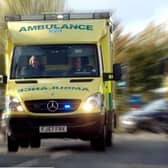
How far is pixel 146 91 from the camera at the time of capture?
3828cm

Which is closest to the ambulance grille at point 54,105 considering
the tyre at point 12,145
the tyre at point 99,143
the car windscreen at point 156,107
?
the tyre at point 99,143

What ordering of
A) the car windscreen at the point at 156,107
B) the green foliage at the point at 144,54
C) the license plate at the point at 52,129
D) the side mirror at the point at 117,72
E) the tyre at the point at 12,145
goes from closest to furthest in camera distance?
the license plate at the point at 52,129 < the side mirror at the point at 117,72 < the tyre at the point at 12,145 < the car windscreen at the point at 156,107 < the green foliage at the point at 144,54

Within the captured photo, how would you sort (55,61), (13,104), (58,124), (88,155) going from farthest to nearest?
→ (55,61)
(88,155)
(13,104)
(58,124)

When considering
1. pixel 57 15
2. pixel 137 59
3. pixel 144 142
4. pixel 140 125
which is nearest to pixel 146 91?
pixel 137 59

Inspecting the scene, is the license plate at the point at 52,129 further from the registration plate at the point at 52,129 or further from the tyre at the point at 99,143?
the tyre at the point at 99,143

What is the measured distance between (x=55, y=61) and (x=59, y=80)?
2.02 feet

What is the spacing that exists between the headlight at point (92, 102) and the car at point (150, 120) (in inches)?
306

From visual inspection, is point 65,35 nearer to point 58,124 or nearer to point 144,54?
point 58,124

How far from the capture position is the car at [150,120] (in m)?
23.5

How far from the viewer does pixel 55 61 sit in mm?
16344

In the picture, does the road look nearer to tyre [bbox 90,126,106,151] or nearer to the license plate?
tyre [bbox 90,126,106,151]

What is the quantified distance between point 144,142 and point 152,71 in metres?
21.0

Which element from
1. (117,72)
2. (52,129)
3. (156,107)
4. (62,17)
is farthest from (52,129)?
(156,107)

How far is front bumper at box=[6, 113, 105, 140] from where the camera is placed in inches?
613
